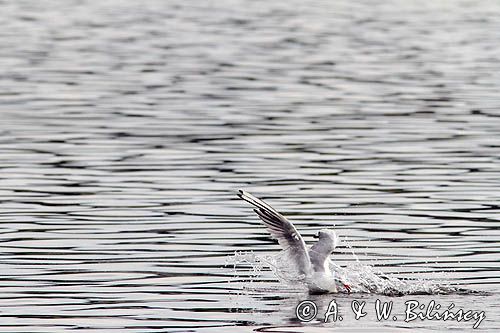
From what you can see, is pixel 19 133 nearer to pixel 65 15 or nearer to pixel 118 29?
pixel 118 29

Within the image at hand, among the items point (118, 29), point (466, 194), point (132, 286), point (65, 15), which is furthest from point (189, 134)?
point (65, 15)

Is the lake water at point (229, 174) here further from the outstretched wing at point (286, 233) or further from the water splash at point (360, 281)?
the outstretched wing at point (286, 233)

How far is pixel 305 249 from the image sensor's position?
573 inches

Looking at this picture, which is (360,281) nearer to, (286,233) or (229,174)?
(286,233)

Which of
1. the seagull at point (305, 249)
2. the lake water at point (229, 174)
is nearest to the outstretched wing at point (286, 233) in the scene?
the seagull at point (305, 249)

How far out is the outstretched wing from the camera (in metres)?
14.5

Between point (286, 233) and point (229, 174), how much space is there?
7555mm

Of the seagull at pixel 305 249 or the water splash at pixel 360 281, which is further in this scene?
the water splash at pixel 360 281

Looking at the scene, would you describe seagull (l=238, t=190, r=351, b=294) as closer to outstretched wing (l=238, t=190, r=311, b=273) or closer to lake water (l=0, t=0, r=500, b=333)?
outstretched wing (l=238, t=190, r=311, b=273)

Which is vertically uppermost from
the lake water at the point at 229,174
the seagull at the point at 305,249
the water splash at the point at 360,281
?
the seagull at the point at 305,249

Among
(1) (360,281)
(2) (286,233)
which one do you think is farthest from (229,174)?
(2) (286,233)

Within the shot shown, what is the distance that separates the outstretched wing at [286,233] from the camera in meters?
14.5

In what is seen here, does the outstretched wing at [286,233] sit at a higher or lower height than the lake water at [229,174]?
higher

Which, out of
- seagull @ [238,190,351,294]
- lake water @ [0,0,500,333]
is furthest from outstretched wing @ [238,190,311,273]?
lake water @ [0,0,500,333]
